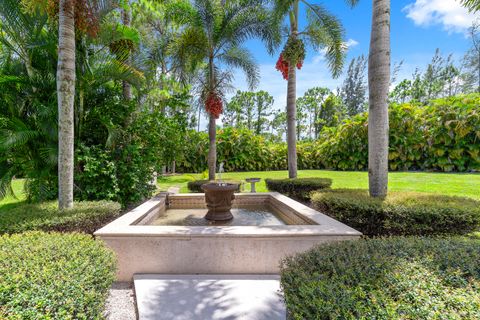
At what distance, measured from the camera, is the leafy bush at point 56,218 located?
3.50 m

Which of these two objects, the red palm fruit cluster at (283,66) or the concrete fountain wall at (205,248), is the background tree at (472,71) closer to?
the red palm fruit cluster at (283,66)

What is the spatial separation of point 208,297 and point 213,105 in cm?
670

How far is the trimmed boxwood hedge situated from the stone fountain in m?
3.15

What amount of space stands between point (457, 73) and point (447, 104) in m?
24.3

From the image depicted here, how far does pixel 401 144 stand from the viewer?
12.2 meters

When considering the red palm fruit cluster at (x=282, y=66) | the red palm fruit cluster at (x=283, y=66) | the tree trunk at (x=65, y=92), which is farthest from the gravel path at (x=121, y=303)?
the red palm fruit cluster at (x=282, y=66)

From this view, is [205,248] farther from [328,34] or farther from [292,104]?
[328,34]

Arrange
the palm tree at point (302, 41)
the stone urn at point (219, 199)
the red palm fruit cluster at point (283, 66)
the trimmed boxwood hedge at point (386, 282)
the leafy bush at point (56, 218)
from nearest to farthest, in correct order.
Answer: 1. the trimmed boxwood hedge at point (386, 282)
2. the leafy bush at point (56, 218)
3. the stone urn at point (219, 199)
4. the palm tree at point (302, 41)
5. the red palm fruit cluster at point (283, 66)

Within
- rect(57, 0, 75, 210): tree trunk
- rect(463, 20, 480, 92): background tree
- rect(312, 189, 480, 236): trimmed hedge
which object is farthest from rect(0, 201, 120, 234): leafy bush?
rect(463, 20, 480, 92): background tree

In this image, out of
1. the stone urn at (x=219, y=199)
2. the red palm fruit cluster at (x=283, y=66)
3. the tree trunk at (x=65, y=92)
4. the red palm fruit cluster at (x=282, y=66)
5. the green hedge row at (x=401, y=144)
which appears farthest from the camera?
the green hedge row at (x=401, y=144)

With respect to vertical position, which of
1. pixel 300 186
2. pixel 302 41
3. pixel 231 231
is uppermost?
pixel 302 41

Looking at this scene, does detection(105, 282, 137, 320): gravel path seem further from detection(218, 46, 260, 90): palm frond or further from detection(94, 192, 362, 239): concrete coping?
detection(218, 46, 260, 90): palm frond

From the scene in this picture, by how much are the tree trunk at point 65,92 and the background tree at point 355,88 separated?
35.2m

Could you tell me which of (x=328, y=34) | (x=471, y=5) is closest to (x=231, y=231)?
(x=471, y=5)
